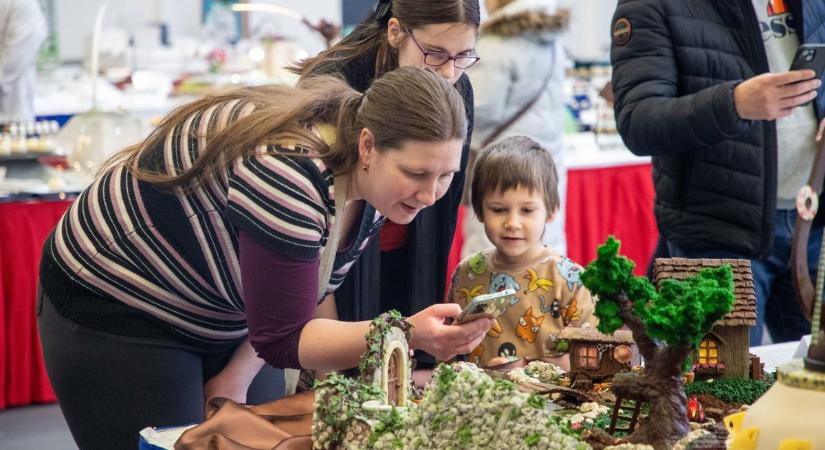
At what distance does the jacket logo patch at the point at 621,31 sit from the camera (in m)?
2.47

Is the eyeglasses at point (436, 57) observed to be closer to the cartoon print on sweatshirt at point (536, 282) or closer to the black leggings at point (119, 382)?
the cartoon print on sweatshirt at point (536, 282)

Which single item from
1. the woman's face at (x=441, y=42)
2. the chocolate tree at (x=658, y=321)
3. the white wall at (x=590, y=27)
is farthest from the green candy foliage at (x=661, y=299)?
the white wall at (x=590, y=27)

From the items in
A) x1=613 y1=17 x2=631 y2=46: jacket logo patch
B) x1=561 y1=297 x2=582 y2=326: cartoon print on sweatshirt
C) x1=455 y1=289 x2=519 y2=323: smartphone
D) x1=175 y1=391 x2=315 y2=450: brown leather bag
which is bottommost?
x1=561 y1=297 x2=582 y2=326: cartoon print on sweatshirt

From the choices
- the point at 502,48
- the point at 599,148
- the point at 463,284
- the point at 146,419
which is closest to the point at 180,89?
the point at 599,148

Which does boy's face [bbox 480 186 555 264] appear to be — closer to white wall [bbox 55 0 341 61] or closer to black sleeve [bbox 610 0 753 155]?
black sleeve [bbox 610 0 753 155]

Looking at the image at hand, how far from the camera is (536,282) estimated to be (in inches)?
94.8

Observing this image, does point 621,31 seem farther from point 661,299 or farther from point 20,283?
point 20,283

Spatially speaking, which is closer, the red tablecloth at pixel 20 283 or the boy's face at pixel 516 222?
the boy's face at pixel 516 222

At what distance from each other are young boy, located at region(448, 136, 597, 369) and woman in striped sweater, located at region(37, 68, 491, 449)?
0.59 meters

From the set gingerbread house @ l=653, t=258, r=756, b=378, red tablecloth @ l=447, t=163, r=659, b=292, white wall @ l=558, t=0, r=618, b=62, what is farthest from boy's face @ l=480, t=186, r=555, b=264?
white wall @ l=558, t=0, r=618, b=62

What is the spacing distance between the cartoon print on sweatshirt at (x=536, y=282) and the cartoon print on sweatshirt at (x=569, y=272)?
0.04 metres

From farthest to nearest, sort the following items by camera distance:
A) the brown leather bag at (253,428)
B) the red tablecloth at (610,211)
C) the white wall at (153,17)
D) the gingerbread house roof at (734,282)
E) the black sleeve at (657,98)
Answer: the white wall at (153,17) < the red tablecloth at (610,211) < the black sleeve at (657,98) < the gingerbread house roof at (734,282) < the brown leather bag at (253,428)

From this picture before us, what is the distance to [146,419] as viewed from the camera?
1.83m

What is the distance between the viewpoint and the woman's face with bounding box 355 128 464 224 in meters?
1.60
